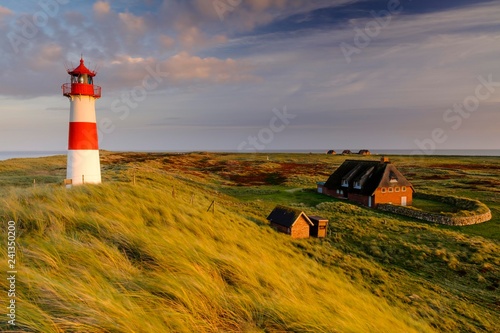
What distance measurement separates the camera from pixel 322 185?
42156mm

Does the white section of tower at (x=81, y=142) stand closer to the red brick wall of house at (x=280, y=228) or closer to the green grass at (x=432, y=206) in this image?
the red brick wall of house at (x=280, y=228)

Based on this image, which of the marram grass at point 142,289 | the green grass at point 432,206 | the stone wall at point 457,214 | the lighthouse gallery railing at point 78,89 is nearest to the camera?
the marram grass at point 142,289

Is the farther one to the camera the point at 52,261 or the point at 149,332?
the point at 52,261

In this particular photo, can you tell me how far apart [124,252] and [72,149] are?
559 inches

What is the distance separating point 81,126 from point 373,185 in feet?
102

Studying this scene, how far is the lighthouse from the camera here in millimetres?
16094

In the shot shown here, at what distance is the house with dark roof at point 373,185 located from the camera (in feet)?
112

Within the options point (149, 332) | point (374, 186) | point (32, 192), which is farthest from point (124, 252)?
point (374, 186)

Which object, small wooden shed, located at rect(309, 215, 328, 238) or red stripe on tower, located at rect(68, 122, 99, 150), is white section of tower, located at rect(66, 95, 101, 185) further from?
small wooden shed, located at rect(309, 215, 328, 238)

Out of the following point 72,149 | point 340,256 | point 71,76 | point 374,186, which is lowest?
point 340,256

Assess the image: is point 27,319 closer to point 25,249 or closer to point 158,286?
point 158,286

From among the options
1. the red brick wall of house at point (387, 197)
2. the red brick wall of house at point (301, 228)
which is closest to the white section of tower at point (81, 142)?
the red brick wall of house at point (301, 228)

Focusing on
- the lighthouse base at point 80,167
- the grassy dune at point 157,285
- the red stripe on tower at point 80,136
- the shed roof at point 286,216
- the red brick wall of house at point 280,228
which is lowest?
the red brick wall of house at point 280,228

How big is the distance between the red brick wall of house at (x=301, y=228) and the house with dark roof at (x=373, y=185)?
54.0 feet
